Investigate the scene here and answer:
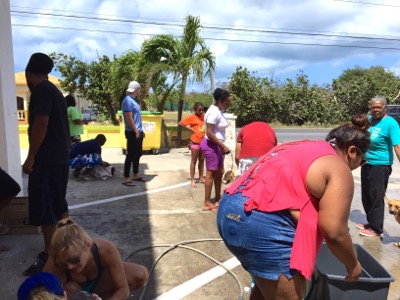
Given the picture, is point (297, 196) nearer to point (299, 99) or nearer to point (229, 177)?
point (229, 177)

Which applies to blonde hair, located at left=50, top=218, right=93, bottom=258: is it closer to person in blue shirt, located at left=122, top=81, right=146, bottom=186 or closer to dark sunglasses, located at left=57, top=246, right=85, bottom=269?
dark sunglasses, located at left=57, top=246, right=85, bottom=269

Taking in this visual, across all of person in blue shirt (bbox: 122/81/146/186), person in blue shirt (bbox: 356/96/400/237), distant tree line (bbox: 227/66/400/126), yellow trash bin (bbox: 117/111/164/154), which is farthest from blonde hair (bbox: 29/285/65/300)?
distant tree line (bbox: 227/66/400/126)

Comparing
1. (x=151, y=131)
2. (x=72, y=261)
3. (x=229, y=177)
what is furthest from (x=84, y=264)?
(x=151, y=131)

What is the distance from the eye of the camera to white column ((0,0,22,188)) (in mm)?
4488

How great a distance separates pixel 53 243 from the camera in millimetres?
2084

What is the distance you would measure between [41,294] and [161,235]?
248cm

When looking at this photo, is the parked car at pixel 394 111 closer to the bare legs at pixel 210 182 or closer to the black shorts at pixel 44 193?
the bare legs at pixel 210 182

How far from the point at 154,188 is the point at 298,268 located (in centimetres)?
473

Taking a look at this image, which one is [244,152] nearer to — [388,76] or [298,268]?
[298,268]

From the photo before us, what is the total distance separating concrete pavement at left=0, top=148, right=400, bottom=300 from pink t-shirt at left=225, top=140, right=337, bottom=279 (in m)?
1.40

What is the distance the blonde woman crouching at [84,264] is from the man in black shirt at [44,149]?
39.4 inches

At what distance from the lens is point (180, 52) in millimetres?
11781

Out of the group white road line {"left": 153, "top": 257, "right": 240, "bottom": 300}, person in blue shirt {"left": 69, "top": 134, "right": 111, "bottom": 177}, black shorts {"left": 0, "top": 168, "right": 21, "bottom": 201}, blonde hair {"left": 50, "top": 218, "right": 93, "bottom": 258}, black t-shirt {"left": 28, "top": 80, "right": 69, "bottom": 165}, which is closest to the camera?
blonde hair {"left": 50, "top": 218, "right": 93, "bottom": 258}

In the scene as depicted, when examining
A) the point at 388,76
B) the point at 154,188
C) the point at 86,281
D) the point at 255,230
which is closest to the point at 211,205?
the point at 154,188
